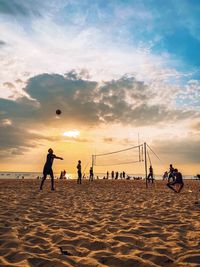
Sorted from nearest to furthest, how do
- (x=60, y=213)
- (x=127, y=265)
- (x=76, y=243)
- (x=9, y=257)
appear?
1. (x=127, y=265)
2. (x=9, y=257)
3. (x=76, y=243)
4. (x=60, y=213)

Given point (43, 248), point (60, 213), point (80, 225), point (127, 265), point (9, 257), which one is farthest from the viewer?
point (60, 213)

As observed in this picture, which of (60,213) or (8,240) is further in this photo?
(60,213)

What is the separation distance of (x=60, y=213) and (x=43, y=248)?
2937 millimetres

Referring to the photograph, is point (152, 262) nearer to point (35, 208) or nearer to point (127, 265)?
point (127, 265)

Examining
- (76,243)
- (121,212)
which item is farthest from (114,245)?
(121,212)

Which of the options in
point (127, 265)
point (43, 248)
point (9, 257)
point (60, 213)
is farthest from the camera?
point (60, 213)

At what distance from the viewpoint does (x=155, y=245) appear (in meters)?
4.20

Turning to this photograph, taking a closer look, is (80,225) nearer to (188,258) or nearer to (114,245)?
(114,245)

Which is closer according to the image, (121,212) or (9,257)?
(9,257)

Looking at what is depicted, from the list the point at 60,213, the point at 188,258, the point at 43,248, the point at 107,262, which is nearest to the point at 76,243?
the point at 43,248

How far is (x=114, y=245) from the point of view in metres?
4.20

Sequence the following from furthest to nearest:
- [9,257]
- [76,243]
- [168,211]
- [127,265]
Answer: [168,211], [76,243], [9,257], [127,265]

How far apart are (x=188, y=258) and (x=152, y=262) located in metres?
0.53

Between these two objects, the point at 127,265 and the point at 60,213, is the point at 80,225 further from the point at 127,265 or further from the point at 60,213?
the point at 127,265
